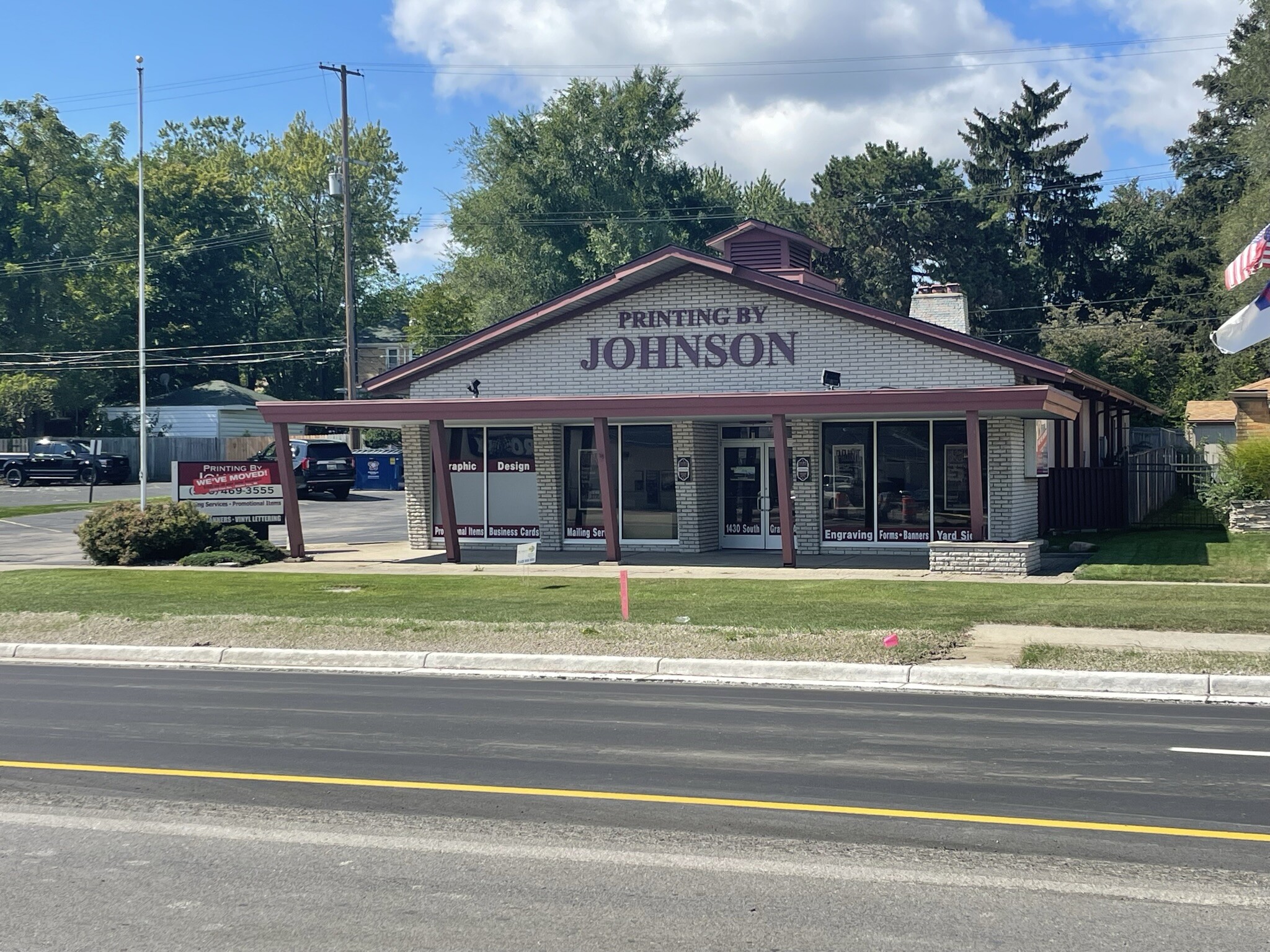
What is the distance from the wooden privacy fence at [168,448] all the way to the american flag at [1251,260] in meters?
44.8

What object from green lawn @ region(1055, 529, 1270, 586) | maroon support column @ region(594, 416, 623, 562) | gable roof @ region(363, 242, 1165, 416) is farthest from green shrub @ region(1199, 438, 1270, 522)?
maroon support column @ region(594, 416, 623, 562)

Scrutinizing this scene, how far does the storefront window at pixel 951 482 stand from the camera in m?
23.2

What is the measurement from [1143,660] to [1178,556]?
10.0 m

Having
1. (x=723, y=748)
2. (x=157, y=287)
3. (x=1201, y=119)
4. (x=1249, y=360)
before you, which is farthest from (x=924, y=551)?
(x=157, y=287)

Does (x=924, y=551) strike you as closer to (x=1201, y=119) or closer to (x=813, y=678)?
(x=813, y=678)

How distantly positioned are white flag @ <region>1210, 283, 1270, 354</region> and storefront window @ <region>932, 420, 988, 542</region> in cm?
655

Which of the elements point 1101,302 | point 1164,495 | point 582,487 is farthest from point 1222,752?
point 1101,302

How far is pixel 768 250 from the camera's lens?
86.4ft

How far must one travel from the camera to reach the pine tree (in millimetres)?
65188

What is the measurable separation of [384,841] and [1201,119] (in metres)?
68.6

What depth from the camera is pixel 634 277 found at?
23953mm

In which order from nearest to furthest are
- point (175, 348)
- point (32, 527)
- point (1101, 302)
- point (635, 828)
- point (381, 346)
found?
1. point (635, 828)
2. point (32, 527)
3. point (1101, 302)
4. point (175, 348)
5. point (381, 346)

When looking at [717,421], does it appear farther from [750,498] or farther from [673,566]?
[673,566]

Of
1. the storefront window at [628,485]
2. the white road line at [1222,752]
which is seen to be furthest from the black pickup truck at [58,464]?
the white road line at [1222,752]
